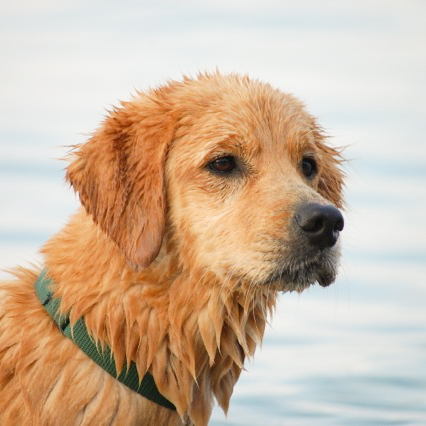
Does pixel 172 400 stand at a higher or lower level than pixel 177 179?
lower

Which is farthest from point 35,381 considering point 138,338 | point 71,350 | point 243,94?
point 243,94

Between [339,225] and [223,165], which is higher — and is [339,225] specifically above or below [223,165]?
below

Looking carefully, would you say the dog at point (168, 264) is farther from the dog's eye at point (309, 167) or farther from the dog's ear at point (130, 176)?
the dog's eye at point (309, 167)

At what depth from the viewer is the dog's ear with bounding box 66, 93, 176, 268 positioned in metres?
4.87

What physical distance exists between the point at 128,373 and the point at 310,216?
138 centimetres

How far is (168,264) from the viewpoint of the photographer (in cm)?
493

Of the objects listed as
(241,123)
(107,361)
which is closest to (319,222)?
(241,123)

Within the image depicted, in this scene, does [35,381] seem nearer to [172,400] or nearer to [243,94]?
[172,400]

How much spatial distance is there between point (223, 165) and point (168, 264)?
2.33 feet

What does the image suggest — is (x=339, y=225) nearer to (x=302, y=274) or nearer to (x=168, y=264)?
(x=302, y=274)

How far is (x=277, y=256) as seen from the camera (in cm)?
483

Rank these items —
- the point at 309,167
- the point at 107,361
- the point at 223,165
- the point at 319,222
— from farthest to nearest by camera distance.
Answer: the point at 309,167 < the point at 223,165 < the point at 107,361 < the point at 319,222

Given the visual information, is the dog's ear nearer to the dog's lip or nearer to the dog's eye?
the dog's lip

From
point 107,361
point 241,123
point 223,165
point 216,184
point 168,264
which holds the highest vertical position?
point 241,123
